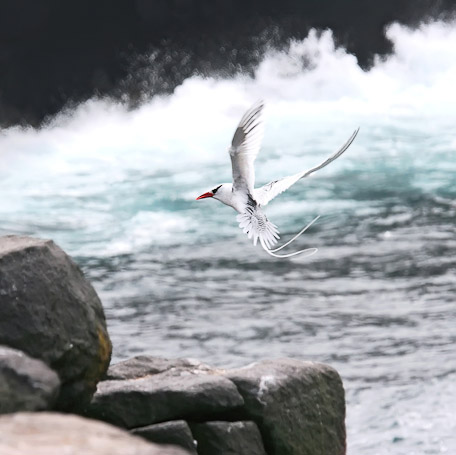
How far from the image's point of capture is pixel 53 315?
33.3 feet

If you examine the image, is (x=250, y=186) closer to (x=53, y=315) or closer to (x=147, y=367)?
(x=147, y=367)

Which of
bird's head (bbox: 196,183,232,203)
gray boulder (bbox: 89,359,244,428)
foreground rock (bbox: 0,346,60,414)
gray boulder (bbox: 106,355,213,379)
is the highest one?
bird's head (bbox: 196,183,232,203)

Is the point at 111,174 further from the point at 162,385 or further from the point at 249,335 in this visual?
the point at 162,385

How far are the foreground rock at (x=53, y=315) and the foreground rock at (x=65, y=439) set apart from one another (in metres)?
2.49

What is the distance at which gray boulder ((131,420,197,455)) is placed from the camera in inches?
421

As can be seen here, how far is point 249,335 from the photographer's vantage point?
22859 mm

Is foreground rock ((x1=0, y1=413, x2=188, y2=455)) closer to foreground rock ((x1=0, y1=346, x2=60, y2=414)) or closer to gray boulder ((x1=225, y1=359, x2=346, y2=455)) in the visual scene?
foreground rock ((x1=0, y1=346, x2=60, y2=414))

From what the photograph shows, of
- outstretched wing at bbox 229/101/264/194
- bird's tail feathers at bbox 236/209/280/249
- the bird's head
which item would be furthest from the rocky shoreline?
outstretched wing at bbox 229/101/264/194

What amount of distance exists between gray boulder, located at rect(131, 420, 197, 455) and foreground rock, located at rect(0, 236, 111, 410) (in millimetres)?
657

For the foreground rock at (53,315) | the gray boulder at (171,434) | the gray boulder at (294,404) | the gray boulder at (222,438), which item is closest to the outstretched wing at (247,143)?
the gray boulder at (294,404)

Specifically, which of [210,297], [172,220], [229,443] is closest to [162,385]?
[229,443]

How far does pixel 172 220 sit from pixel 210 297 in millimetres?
5376

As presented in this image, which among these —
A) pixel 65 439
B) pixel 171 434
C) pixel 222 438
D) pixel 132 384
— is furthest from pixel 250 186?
pixel 65 439

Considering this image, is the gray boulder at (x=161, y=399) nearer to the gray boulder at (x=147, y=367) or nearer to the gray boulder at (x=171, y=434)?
the gray boulder at (x=171, y=434)
